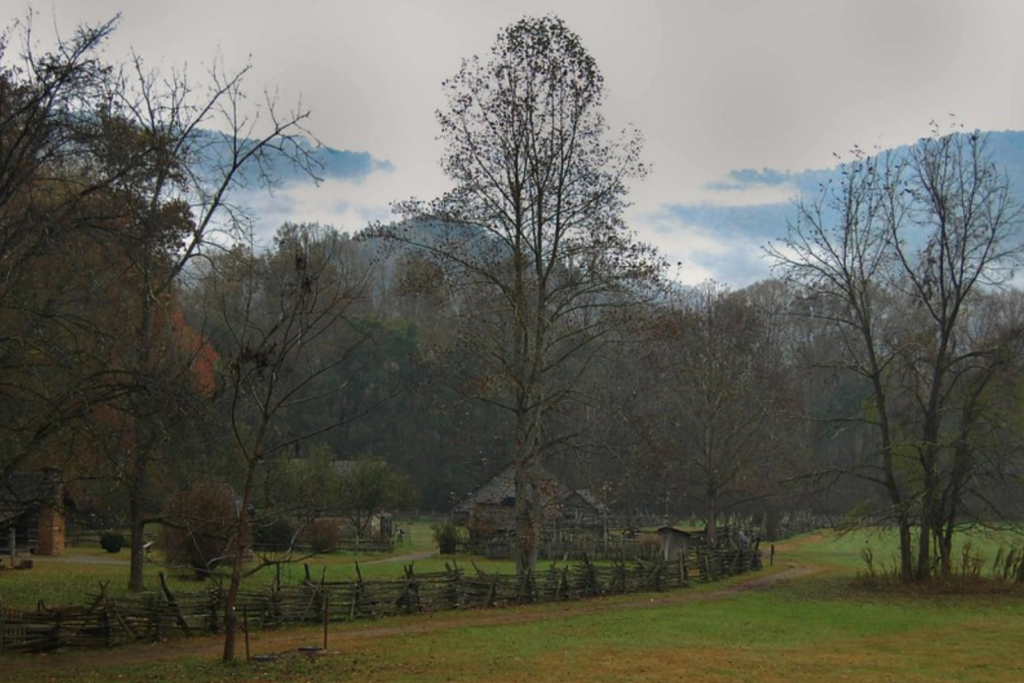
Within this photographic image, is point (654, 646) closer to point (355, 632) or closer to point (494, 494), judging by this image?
point (355, 632)

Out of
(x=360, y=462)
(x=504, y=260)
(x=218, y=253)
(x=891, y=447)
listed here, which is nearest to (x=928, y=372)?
(x=891, y=447)

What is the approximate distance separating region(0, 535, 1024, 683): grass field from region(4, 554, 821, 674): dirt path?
0.04 meters

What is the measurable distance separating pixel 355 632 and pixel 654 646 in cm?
637

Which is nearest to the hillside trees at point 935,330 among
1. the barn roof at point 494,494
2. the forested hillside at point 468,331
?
the forested hillside at point 468,331

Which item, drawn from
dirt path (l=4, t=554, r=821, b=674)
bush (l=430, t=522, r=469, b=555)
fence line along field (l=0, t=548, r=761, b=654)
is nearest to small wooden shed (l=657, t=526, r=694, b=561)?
fence line along field (l=0, t=548, r=761, b=654)

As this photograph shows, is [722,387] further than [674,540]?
Yes

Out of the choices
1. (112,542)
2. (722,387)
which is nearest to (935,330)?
(722,387)

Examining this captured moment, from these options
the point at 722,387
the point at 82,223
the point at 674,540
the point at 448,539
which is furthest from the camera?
the point at 448,539

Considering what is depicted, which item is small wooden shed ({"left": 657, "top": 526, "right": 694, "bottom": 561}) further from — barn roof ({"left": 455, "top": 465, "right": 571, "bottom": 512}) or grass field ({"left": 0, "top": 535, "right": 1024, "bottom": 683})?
grass field ({"left": 0, "top": 535, "right": 1024, "bottom": 683})

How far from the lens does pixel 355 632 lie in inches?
760

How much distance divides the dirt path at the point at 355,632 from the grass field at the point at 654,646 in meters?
0.04

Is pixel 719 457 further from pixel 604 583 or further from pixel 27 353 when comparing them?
pixel 27 353

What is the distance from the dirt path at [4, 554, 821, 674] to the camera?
15305mm

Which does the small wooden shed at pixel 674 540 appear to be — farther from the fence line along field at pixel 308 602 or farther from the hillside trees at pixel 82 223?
the hillside trees at pixel 82 223
